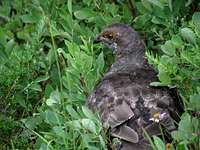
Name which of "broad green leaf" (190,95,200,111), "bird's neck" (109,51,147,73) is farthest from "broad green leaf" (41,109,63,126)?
"broad green leaf" (190,95,200,111)

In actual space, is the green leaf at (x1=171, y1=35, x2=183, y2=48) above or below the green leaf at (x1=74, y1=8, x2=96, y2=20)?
above

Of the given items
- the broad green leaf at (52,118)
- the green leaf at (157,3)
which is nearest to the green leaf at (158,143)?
the broad green leaf at (52,118)

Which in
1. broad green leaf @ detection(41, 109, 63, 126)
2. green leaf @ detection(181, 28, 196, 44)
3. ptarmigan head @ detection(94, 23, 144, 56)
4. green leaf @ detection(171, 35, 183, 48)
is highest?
green leaf @ detection(181, 28, 196, 44)

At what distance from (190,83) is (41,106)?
5.12ft

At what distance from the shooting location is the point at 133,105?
589 centimetres

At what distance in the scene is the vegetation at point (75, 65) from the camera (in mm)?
5801

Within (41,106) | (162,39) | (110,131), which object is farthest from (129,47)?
(110,131)

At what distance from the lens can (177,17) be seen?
6.97 meters

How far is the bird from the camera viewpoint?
5688mm

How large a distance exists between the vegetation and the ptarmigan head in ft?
0.48

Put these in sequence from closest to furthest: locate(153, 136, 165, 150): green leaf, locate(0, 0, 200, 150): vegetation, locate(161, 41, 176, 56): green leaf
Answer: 1. locate(153, 136, 165, 150): green leaf
2. locate(0, 0, 200, 150): vegetation
3. locate(161, 41, 176, 56): green leaf

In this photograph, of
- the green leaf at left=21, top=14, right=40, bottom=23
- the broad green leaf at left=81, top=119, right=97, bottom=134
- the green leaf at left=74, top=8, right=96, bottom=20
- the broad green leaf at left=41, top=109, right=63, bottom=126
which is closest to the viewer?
the broad green leaf at left=81, top=119, right=97, bottom=134

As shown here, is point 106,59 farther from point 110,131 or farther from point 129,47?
point 110,131

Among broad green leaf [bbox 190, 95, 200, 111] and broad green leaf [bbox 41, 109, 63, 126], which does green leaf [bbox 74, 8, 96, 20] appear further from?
broad green leaf [bbox 190, 95, 200, 111]
